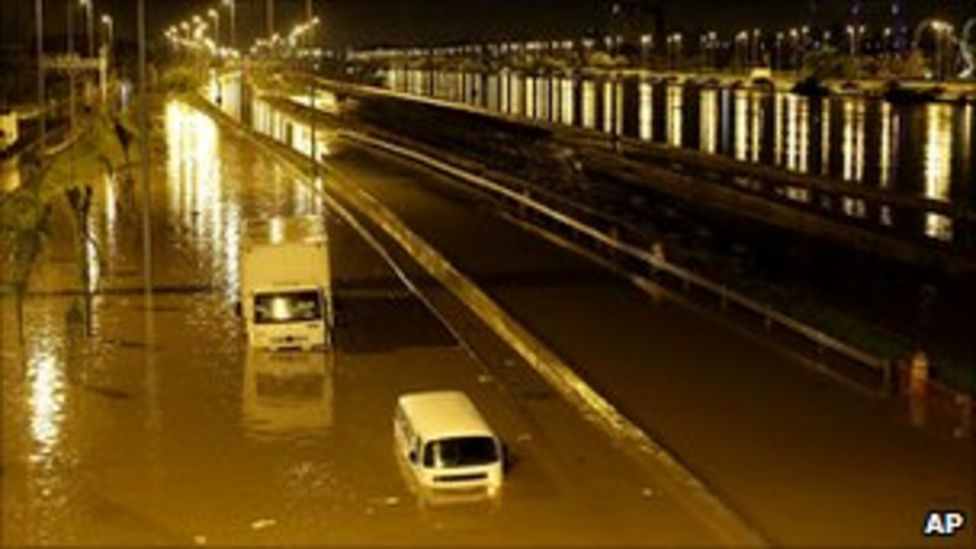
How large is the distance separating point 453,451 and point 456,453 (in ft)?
0.10

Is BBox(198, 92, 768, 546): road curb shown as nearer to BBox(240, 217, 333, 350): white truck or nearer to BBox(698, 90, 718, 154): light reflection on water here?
BBox(240, 217, 333, 350): white truck

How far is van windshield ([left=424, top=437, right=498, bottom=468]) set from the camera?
13977 mm

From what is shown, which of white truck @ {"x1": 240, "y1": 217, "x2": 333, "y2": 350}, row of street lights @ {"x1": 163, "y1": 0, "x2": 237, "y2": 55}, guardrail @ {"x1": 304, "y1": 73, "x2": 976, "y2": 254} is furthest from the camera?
row of street lights @ {"x1": 163, "y1": 0, "x2": 237, "y2": 55}

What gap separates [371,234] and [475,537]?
19426mm

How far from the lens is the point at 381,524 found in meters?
13.2

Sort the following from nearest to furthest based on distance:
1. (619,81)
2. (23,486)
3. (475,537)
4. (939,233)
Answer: (475,537), (23,486), (939,233), (619,81)

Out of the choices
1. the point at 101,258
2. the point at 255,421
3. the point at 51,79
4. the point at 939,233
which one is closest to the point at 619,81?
the point at 51,79

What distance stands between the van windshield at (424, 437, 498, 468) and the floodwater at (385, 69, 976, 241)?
24.9 meters

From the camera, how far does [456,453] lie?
14.0 meters

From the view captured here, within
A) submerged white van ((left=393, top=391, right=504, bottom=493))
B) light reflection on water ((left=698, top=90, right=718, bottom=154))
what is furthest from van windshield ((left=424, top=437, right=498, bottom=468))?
light reflection on water ((left=698, top=90, right=718, bottom=154))

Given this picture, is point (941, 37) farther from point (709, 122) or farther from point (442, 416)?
point (442, 416)

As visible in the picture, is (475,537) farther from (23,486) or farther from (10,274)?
(10,274)

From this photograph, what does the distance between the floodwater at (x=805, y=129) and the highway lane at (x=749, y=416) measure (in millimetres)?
15704

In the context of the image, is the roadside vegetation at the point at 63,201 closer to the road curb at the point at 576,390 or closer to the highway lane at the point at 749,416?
the road curb at the point at 576,390
